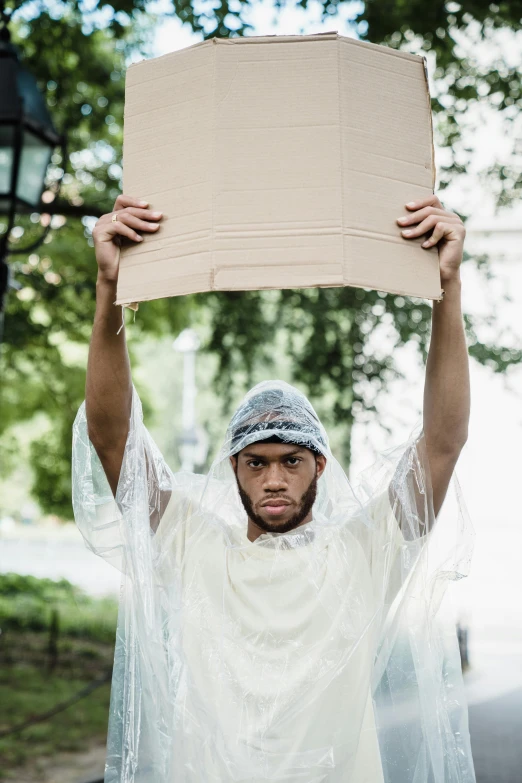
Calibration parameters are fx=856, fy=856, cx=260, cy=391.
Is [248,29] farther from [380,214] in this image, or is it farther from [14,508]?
[14,508]

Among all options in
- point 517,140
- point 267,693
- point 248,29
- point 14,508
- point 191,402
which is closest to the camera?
point 267,693

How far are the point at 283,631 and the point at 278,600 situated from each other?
0.08m

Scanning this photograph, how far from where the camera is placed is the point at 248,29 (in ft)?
15.8

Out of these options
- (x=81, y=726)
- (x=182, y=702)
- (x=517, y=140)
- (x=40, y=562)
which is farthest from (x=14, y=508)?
(x=182, y=702)

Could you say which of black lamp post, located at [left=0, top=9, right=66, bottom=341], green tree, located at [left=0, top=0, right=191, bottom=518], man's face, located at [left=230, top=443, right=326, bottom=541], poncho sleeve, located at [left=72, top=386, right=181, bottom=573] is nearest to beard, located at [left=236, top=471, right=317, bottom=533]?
man's face, located at [left=230, top=443, right=326, bottom=541]

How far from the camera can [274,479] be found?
228 cm

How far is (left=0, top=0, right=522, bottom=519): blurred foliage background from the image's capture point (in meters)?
5.36

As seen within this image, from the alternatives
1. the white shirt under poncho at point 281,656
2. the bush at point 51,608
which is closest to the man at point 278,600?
the white shirt under poncho at point 281,656

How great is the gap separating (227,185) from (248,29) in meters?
3.34

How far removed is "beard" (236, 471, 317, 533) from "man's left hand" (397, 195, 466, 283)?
2.37ft

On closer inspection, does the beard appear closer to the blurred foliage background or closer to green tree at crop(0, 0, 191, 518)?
the blurred foliage background

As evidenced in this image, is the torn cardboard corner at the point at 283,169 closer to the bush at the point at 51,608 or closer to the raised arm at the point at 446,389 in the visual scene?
the raised arm at the point at 446,389

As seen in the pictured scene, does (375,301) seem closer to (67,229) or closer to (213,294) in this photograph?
(213,294)

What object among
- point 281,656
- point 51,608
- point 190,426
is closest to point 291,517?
point 281,656
